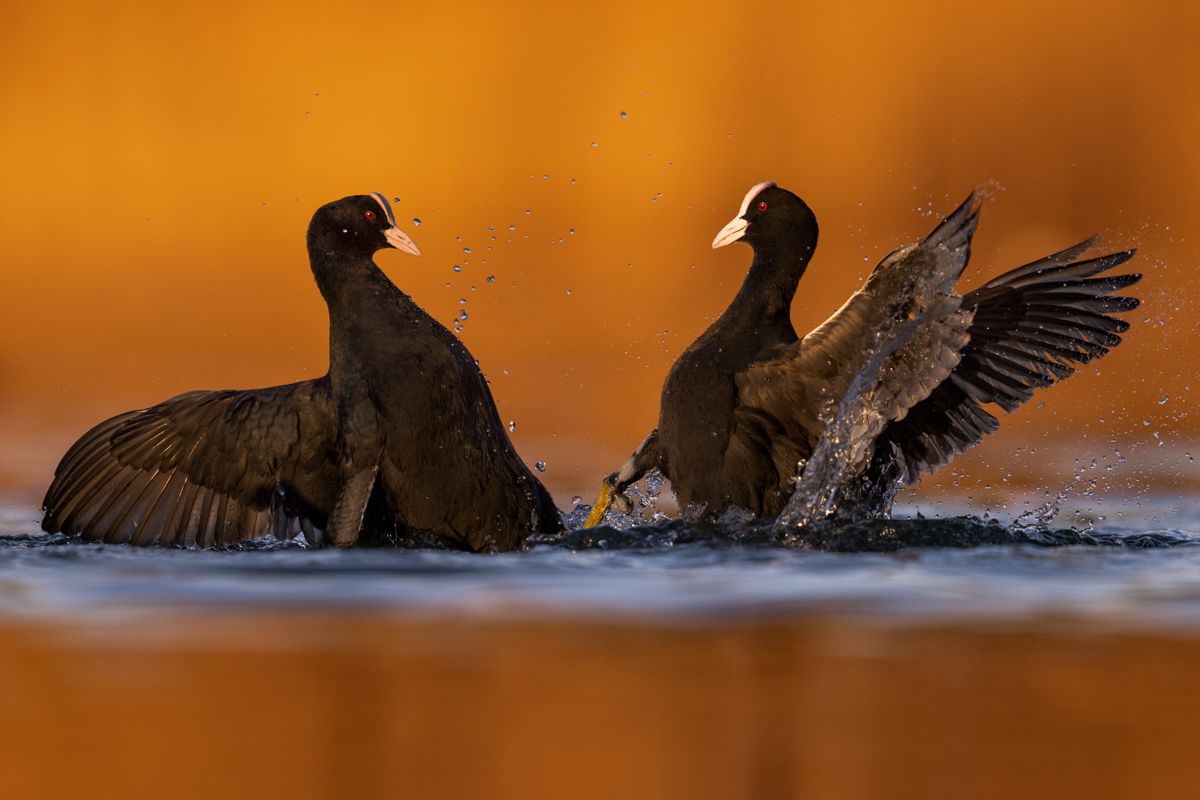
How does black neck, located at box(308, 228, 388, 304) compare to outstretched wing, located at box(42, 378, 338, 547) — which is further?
black neck, located at box(308, 228, 388, 304)

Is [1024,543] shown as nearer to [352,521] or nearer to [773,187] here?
[773,187]

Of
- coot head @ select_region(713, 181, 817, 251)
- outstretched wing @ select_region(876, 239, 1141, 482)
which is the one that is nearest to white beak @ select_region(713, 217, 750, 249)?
coot head @ select_region(713, 181, 817, 251)

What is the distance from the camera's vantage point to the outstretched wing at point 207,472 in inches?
277

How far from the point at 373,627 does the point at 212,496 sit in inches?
99.0

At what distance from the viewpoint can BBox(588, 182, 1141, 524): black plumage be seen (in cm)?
675

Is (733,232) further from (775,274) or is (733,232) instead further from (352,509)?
(352,509)

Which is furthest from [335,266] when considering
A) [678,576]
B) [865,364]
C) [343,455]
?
[678,576]

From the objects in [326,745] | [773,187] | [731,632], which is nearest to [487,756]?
[326,745]

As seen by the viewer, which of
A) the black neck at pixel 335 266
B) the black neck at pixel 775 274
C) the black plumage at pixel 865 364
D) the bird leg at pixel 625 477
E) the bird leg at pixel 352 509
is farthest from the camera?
the bird leg at pixel 625 477

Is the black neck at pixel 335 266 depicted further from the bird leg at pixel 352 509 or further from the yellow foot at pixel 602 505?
the yellow foot at pixel 602 505

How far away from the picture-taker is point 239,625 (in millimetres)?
4895

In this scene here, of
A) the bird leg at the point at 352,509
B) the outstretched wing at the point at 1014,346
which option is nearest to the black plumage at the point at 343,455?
the bird leg at the point at 352,509

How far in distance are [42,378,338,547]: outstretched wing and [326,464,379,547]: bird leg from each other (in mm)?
85

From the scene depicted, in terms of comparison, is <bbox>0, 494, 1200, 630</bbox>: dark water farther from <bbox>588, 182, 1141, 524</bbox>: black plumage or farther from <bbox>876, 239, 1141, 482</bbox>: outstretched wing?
<bbox>876, 239, 1141, 482</bbox>: outstretched wing
